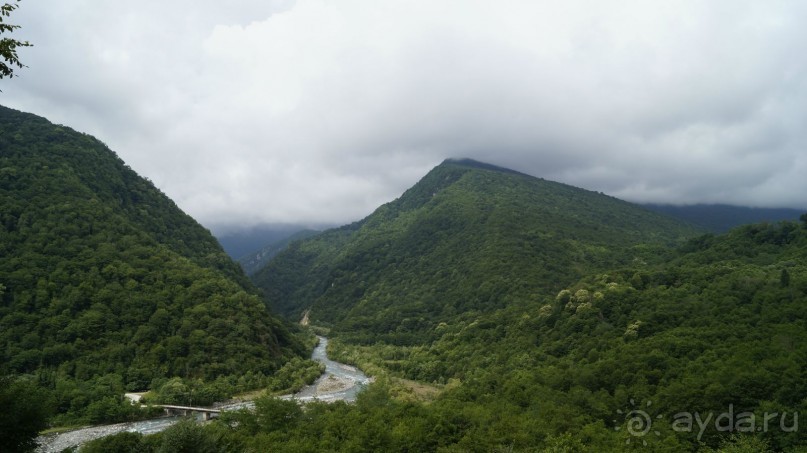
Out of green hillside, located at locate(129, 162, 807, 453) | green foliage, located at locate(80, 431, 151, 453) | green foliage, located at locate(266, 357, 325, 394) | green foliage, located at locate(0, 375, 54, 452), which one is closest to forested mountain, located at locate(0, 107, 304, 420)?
green foliage, located at locate(266, 357, 325, 394)

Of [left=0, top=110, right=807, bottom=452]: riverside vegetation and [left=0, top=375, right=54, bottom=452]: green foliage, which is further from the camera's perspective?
[left=0, top=110, right=807, bottom=452]: riverside vegetation

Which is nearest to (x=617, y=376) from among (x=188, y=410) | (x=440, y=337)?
(x=188, y=410)

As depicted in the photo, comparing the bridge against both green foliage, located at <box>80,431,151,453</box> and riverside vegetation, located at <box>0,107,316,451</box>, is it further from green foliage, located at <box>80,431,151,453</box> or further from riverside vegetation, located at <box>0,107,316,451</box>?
green foliage, located at <box>80,431,151,453</box>

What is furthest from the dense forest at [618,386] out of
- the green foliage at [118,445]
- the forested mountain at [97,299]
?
the forested mountain at [97,299]

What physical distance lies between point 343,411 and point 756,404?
149 ft

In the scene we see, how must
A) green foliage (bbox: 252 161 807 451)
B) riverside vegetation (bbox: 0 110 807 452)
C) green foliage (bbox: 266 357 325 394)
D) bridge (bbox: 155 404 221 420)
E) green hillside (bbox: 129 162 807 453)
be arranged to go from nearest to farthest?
green hillside (bbox: 129 162 807 453), green foliage (bbox: 252 161 807 451), riverside vegetation (bbox: 0 110 807 452), bridge (bbox: 155 404 221 420), green foliage (bbox: 266 357 325 394)

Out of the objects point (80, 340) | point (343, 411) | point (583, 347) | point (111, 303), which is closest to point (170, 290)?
point (111, 303)

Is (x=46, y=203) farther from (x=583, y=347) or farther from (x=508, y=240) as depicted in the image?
(x=508, y=240)

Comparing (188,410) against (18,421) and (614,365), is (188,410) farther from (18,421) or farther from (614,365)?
(614,365)

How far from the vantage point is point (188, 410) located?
3388 inches

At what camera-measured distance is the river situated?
68188 mm

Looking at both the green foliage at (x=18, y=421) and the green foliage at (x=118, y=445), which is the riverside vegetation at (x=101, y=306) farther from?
the green foliage at (x=18, y=421)

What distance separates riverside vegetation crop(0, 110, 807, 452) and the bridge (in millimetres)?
2406

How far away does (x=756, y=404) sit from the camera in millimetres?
48500
